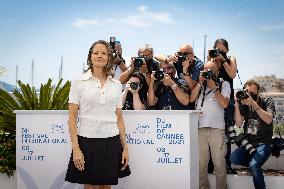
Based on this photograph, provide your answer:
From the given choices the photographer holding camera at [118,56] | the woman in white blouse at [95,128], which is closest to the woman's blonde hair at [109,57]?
the woman in white blouse at [95,128]

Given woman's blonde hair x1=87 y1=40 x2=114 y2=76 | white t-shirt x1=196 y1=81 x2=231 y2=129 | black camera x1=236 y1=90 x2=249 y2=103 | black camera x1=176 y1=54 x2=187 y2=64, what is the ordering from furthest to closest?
black camera x1=176 y1=54 x2=187 y2=64 → white t-shirt x1=196 y1=81 x2=231 y2=129 → black camera x1=236 y1=90 x2=249 y2=103 → woman's blonde hair x1=87 y1=40 x2=114 y2=76

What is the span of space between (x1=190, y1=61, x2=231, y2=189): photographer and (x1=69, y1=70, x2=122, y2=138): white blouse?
181cm

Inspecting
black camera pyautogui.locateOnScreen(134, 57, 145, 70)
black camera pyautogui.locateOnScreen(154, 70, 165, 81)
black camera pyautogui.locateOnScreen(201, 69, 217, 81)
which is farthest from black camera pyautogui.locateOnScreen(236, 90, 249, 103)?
black camera pyautogui.locateOnScreen(134, 57, 145, 70)

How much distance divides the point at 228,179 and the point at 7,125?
9.89ft

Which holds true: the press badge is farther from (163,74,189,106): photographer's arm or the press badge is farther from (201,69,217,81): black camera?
(163,74,189,106): photographer's arm

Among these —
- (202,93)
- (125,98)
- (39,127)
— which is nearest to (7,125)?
(39,127)

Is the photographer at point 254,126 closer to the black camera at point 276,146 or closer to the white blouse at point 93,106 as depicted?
the black camera at point 276,146

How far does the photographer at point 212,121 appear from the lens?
15.5 feet

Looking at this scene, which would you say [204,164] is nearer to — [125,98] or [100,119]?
[125,98]

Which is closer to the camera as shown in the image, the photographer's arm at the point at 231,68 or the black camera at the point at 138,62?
the black camera at the point at 138,62

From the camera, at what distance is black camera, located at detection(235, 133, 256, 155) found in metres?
4.84

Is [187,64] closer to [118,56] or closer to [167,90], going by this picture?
[167,90]

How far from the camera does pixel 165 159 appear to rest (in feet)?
13.7

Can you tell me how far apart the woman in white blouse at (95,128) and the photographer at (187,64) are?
183cm
